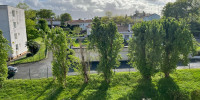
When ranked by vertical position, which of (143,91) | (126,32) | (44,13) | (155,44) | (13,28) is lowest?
(143,91)

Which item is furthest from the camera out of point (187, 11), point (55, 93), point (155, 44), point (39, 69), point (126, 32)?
point (187, 11)

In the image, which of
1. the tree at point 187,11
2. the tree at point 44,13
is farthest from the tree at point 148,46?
the tree at point 44,13

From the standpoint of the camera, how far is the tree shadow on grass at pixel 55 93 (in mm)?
13275

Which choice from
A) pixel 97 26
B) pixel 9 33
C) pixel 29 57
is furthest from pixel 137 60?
pixel 9 33

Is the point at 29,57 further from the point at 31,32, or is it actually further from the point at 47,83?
the point at 31,32

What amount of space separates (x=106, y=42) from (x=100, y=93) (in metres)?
4.70

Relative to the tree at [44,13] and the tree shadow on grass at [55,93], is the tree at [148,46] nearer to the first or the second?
the tree shadow on grass at [55,93]

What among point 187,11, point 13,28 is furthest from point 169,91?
point 187,11

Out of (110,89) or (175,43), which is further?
(175,43)

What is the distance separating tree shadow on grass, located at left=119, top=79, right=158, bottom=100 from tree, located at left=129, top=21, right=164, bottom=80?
0.85m

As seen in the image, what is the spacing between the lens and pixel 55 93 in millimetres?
13953

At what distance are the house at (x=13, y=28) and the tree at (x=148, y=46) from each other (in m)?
19.1

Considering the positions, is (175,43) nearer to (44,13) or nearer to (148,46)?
(148,46)

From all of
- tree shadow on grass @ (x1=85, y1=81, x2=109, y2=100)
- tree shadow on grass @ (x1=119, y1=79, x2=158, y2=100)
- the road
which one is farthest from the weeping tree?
tree shadow on grass @ (x1=119, y1=79, x2=158, y2=100)
